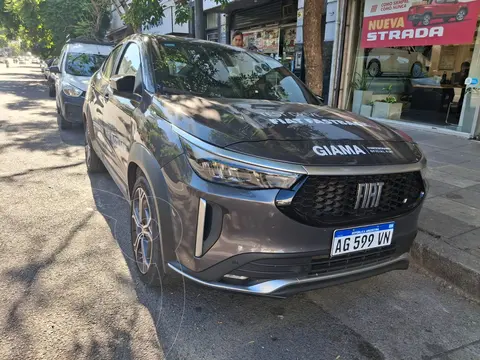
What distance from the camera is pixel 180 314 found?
2432 millimetres

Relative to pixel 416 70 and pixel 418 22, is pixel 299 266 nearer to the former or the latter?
pixel 418 22

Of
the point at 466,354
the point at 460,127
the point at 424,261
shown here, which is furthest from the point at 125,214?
the point at 460,127

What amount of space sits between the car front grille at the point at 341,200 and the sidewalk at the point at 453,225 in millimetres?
1017

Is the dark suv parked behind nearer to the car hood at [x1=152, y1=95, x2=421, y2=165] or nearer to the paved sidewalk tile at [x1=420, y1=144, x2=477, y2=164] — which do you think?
the car hood at [x1=152, y1=95, x2=421, y2=165]

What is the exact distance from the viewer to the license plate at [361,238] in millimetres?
2092

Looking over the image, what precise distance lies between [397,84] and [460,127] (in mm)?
2008

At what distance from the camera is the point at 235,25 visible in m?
14.6

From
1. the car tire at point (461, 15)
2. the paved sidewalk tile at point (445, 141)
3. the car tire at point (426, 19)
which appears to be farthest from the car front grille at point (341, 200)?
the car tire at point (426, 19)

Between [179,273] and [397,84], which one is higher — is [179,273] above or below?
below

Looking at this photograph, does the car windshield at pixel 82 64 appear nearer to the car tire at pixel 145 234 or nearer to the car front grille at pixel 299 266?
the car tire at pixel 145 234

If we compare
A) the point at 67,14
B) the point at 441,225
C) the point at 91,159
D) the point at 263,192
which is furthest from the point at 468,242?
the point at 67,14

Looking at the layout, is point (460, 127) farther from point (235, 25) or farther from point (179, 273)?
point (235, 25)

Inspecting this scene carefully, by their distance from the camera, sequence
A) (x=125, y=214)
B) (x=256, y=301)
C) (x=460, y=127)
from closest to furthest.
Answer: (x=256, y=301) → (x=125, y=214) → (x=460, y=127)

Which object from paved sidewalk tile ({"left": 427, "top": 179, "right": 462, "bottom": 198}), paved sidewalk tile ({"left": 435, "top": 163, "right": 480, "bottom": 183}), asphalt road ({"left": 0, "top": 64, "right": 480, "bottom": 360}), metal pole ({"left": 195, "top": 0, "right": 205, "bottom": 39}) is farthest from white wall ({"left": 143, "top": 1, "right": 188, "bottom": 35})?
asphalt road ({"left": 0, "top": 64, "right": 480, "bottom": 360})
